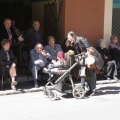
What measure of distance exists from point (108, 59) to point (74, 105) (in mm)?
3668

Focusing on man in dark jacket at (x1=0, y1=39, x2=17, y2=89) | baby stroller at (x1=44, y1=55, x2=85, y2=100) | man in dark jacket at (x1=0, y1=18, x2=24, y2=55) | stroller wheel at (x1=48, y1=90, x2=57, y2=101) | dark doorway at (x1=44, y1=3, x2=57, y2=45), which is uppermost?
dark doorway at (x1=44, y1=3, x2=57, y2=45)

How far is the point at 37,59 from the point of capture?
34.0ft

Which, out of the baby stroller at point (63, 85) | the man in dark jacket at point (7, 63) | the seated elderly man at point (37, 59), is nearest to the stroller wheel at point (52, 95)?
the baby stroller at point (63, 85)

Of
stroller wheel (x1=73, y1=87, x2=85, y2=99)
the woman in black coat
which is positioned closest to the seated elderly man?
stroller wheel (x1=73, y1=87, x2=85, y2=99)

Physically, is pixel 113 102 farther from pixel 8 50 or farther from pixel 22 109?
pixel 8 50

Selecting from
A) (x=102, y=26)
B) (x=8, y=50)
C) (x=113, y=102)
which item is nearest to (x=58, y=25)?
(x=102, y=26)

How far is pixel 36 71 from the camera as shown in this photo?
1028cm

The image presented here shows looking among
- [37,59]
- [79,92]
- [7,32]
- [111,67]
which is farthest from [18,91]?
[111,67]

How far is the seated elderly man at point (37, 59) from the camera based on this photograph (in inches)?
405

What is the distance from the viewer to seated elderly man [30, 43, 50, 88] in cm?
1029

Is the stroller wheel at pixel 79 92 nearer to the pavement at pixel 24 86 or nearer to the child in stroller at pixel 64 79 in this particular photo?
the child in stroller at pixel 64 79

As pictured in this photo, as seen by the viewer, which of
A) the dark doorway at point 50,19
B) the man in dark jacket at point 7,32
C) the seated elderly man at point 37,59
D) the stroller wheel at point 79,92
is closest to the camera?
the stroller wheel at point 79,92

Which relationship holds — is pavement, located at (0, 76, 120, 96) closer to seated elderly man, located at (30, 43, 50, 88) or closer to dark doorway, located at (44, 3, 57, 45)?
seated elderly man, located at (30, 43, 50, 88)

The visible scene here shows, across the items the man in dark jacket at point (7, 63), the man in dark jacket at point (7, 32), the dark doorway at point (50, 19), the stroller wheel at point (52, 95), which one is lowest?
the stroller wheel at point (52, 95)
